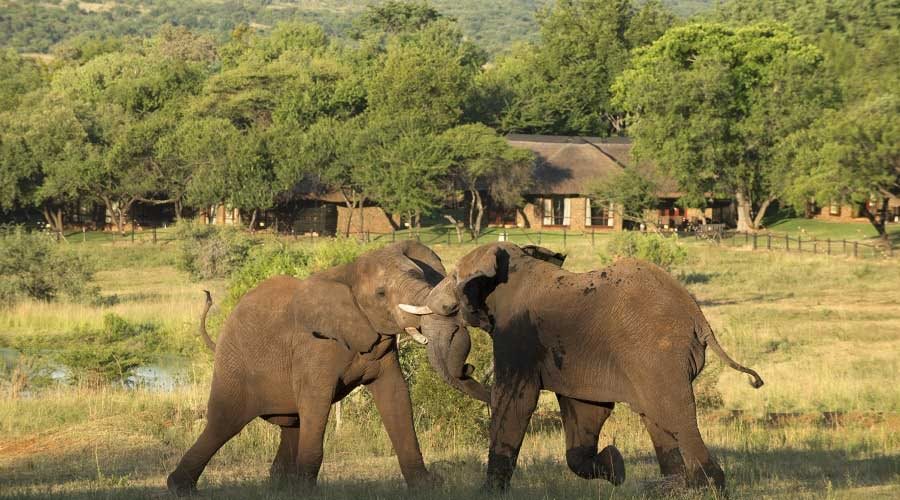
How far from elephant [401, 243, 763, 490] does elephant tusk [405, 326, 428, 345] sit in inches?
6.1

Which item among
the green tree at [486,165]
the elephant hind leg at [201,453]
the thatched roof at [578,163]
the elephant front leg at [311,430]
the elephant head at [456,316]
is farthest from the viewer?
the thatched roof at [578,163]

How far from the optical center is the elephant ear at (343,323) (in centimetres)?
1034

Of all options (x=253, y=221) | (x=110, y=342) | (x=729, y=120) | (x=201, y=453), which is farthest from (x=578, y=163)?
(x=201, y=453)

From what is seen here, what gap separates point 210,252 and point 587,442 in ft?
115

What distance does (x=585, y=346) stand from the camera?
979 cm

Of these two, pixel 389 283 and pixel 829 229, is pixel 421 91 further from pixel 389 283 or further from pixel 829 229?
pixel 389 283

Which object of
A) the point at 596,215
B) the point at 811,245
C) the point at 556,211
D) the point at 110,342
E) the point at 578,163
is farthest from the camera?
the point at 578,163

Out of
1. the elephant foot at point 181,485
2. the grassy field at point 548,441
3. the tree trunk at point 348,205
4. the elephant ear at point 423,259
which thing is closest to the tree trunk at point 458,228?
the tree trunk at point 348,205

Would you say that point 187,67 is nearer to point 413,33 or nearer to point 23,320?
point 413,33

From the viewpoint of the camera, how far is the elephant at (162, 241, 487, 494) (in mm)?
10312

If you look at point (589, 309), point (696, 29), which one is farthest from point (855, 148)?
point (589, 309)

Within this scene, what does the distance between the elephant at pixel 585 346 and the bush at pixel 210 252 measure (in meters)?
33.8

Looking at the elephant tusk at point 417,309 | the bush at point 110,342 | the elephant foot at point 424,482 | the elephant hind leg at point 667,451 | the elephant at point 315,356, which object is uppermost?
the elephant tusk at point 417,309

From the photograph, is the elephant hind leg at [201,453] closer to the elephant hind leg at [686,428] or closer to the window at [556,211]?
the elephant hind leg at [686,428]
